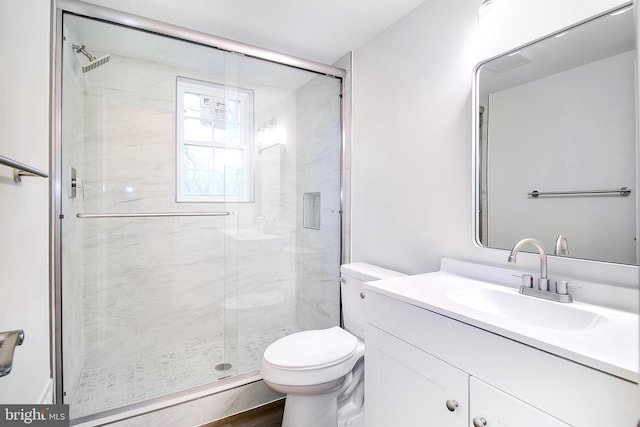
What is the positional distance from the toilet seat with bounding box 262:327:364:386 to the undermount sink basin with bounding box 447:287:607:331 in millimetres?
664

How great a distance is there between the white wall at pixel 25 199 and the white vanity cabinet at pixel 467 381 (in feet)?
3.82

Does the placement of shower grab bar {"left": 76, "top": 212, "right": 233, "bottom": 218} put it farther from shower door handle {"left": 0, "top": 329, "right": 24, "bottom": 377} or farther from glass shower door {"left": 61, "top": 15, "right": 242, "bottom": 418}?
shower door handle {"left": 0, "top": 329, "right": 24, "bottom": 377}

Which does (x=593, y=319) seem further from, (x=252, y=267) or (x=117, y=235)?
(x=117, y=235)

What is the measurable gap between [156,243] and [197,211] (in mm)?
379

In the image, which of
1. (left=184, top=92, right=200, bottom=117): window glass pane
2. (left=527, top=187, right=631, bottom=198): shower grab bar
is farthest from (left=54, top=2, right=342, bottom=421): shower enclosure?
(left=527, top=187, right=631, bottom=198): shower grab bar

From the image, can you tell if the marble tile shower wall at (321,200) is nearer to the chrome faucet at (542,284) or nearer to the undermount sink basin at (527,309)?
the undermount sink basin at (527,309)

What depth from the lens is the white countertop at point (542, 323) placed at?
1.31 feet

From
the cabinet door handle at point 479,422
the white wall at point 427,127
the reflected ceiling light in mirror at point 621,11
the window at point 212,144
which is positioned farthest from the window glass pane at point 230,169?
the reflected ceiling light in mirror at point 621,11

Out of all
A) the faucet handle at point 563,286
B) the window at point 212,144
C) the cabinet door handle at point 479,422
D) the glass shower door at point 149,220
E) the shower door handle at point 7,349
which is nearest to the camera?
the shower door handle at point 7,349

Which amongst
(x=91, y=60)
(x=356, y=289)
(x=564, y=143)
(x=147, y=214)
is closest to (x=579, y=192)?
(x=564, y=143)

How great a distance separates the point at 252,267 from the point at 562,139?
1.96 m

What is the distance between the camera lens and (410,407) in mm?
1055

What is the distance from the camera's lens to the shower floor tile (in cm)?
168

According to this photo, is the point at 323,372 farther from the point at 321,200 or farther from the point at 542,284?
the point at 321,200
